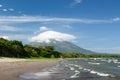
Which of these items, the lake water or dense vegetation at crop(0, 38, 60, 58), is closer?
the lake water

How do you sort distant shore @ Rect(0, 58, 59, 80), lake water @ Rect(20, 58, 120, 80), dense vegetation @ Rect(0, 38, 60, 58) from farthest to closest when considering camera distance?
dense vegetation @ Rect(0, 38, 60, 58), lake water @ Rect(20, 58, 120, 80), distant shore @ Rect(0, 58, 59, 80)

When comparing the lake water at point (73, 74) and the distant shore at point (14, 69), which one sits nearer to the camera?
the distant shore at point (14, 69)

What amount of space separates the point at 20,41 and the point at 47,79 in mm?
125055

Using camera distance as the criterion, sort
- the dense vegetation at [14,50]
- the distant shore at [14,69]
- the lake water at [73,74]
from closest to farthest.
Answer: the distant shore at [14,69] → the lake water at [73,74] → the dense vegetation at [14,50]

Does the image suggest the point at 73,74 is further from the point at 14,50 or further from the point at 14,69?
the point at 14,50

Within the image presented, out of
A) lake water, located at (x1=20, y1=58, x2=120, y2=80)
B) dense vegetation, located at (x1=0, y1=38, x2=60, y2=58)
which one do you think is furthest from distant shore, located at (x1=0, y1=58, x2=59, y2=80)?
dense vegetation, located at (x1=0, y1=38, x2=60, y2=58)

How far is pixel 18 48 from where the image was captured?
493 ft

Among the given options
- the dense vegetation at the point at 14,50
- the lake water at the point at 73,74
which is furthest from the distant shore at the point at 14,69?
the dense vegetation at the point at 14,50

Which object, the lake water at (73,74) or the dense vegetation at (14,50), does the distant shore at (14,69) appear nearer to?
the lake water at (73,74)

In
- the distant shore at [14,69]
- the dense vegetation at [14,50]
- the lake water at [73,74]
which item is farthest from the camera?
the dense vegetation at [14,50]

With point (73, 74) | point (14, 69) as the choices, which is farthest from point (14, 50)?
point (73, 74)

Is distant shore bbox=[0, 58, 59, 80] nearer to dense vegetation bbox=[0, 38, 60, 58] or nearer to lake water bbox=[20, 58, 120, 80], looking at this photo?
lake water bbox=[20, 58, 120, 80]

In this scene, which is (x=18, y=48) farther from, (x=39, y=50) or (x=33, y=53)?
(x=39, y=50)

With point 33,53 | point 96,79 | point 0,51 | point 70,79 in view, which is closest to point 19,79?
point 70,79
